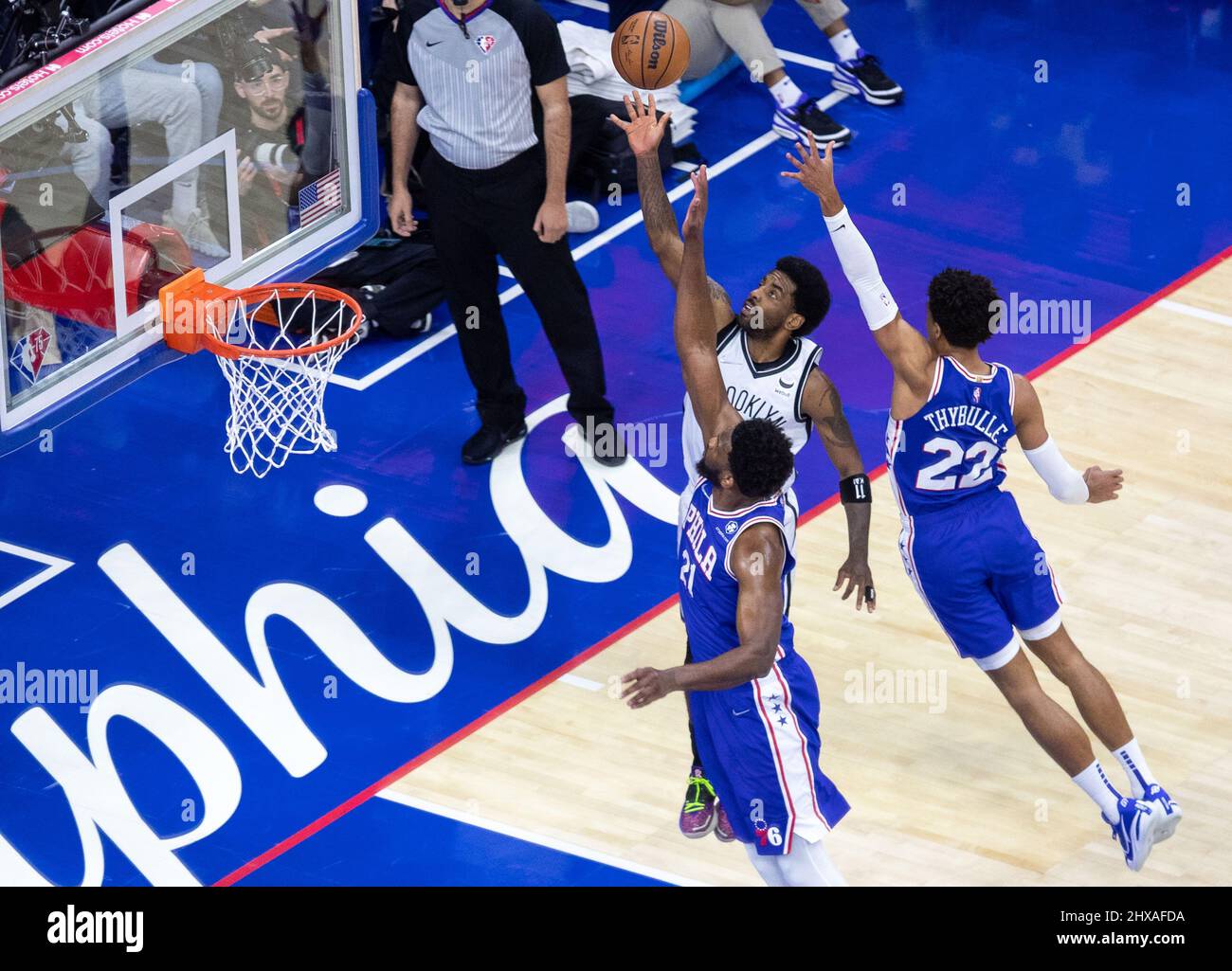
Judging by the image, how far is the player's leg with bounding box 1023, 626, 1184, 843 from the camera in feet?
25.7

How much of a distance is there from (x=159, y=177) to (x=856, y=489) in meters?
3.21

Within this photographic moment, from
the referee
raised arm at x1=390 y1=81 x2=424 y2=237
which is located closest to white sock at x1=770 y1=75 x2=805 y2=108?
the referee

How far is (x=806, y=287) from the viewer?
25.4 feet

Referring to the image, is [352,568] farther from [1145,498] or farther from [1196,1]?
[1196,1]

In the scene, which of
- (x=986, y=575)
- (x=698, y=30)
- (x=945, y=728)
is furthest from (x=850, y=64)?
(x=986, y=575)

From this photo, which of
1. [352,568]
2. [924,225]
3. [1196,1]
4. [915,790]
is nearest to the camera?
[915,790]

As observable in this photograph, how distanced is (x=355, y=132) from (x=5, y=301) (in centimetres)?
197

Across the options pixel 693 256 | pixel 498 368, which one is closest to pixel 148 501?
pixel 498 368

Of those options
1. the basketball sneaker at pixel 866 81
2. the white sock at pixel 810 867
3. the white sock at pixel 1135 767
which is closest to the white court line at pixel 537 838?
the white sock at pixel 810 867

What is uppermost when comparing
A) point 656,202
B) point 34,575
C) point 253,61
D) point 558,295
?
point 253,61

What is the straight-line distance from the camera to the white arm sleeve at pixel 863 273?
301 inches

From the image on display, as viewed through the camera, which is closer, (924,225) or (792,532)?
(792,532)

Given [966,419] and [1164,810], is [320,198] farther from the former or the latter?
[1164,810]

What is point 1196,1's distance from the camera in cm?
1464
